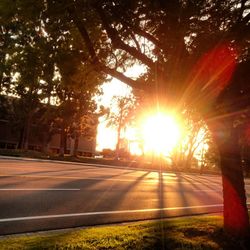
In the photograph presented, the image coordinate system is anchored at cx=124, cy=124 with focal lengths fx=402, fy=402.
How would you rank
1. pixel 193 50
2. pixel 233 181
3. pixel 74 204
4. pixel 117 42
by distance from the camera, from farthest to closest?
1. pixel 74 204
2. pixel 233 181
3. pixel 117 42
4. pixel 193 50

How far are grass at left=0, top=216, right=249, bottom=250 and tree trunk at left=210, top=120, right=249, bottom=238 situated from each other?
0.35m

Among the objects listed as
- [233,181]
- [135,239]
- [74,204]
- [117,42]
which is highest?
[117,42]

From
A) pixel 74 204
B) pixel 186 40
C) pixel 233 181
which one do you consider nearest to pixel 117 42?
pixel 186 40

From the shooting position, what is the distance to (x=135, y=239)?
22.2 feet

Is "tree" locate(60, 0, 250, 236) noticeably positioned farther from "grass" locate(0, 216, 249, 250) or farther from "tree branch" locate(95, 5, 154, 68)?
"grass" locate(0, 216, 249, 250)

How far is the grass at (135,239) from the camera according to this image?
596 centimetres

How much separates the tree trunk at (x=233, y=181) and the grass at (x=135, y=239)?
35cm

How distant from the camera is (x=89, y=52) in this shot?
7957 millimetres

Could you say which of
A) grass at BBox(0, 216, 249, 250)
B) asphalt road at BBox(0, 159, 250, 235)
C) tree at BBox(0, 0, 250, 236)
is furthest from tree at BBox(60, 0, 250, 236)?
asphalt road at BBox(0, 159, 250, 235)

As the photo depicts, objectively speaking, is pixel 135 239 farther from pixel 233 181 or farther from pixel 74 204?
pixel 74 204

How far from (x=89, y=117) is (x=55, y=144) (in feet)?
52.8

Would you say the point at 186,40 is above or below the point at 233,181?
above

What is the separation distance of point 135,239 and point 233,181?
2.42m

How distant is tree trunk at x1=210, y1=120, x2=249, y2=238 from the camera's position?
7914 mm
